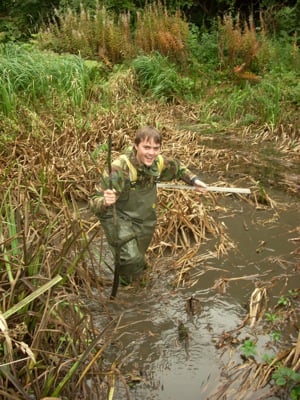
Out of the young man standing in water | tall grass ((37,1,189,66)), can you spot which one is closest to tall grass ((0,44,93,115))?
tall grass ((37,1,189,66))

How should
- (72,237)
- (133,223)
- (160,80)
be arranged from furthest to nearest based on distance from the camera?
1. (160,80)
2. (133,223)
3. (72,237)

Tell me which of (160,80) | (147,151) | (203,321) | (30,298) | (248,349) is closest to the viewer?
(30,298)

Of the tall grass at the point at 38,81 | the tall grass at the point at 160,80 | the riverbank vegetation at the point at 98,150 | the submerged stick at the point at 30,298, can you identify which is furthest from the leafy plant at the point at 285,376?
the tall grass at the point at 160,80

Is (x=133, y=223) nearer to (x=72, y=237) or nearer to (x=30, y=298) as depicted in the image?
(x=72, y=237)

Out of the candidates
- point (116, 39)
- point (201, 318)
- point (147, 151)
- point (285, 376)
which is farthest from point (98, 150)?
point (116, 39)

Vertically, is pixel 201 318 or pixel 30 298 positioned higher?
pixel 30 298

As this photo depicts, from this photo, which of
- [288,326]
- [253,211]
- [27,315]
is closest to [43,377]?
[27,315]

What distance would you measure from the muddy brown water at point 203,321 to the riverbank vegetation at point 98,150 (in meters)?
0.12

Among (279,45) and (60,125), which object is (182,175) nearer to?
(60,125)

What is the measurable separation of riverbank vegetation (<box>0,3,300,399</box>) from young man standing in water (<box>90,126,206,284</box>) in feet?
0.74

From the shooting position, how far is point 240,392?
10.6ft

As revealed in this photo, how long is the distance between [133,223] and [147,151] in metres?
0.60

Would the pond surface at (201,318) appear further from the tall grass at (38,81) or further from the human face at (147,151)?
the tall grass at (38,81)

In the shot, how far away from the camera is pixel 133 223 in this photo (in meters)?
4.39
